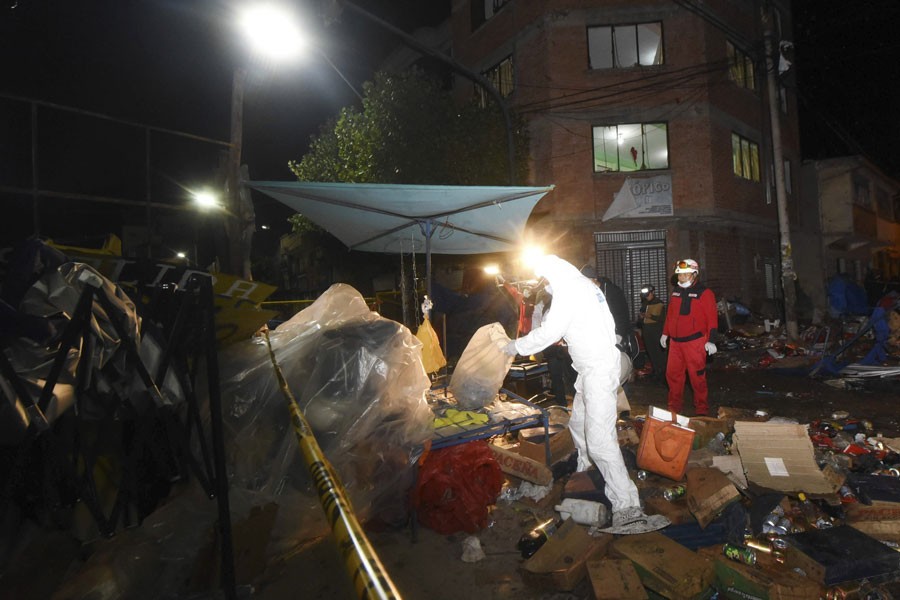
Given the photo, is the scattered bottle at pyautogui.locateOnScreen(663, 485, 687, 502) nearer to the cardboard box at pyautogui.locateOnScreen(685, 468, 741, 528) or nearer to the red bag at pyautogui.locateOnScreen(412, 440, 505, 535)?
the cardboard box at pyautogui.locateOnScreen(685, 468, 741, 528)

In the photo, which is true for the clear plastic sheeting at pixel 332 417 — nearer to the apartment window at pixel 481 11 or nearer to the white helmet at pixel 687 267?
the white helmet at pixel 687 267

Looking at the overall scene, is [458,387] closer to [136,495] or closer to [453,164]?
[136,495]

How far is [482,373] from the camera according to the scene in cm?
454

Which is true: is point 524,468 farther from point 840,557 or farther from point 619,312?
point 619,312

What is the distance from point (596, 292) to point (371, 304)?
905 centimetres

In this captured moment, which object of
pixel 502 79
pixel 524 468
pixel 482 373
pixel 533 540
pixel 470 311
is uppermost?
pixel 502 79

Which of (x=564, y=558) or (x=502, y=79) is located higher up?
(x=502, y=79)

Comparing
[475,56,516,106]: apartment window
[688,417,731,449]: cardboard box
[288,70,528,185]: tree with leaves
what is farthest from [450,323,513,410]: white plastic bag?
[475,56,516,106]: apartment window

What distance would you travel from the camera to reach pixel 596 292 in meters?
3.96

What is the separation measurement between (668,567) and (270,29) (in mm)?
6877

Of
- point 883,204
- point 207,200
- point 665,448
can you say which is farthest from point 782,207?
point 883,204

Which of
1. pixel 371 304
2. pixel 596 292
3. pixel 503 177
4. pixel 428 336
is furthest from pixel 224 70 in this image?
pixel 503 177

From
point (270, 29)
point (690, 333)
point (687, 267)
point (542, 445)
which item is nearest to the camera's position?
point (542, 445)

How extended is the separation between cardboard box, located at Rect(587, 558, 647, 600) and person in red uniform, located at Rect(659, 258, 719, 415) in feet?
12.7
